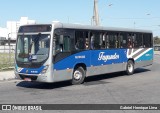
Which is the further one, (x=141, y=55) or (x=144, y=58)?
(x=144, y=58)

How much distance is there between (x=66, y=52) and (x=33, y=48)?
144 centimetres

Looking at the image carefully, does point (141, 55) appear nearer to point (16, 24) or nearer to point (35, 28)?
point (35, 28)

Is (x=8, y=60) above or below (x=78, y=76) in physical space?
above

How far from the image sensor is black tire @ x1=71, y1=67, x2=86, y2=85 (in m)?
16.0

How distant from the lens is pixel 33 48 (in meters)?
14.7

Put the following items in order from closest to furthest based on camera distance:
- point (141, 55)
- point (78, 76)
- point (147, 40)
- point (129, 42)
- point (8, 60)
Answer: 1. point (78, 76)
2. point (129, 42)
3. point (141, 55)
4. point (147, 40)
5. point (8, 60)

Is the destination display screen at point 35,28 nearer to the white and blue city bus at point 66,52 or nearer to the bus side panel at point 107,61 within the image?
the white and blue city bus at point 66,52

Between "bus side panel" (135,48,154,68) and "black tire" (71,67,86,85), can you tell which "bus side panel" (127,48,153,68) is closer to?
"bus side panel" (135,48,154,68)

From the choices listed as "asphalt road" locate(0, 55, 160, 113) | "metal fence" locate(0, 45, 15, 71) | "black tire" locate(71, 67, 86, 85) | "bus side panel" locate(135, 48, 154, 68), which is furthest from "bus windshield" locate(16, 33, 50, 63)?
"bus side panel" locate(135, 48, 154, 68)

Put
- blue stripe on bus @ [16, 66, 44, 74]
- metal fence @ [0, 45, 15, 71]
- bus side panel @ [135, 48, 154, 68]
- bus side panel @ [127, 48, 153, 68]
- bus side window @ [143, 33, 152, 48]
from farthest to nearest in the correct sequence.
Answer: metal fence @ [0, 45, 15, 71] < bus side window @ [143, 33, 152, 48] < bus side panel @ [135, 48, 154, 68] < bus side panel @ [127, 48, 153, 68] < blue stripe on bus @ [16, 66, 44, 74]

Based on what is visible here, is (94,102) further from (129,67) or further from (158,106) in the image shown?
(129,67)

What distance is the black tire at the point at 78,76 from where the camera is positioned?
52.4ft

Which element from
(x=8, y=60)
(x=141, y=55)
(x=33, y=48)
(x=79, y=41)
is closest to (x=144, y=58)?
(x=141, y=55)

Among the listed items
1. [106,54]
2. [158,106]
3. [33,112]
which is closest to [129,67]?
[106,54]
